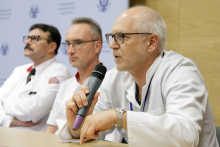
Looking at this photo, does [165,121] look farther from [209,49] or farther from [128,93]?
[209,49]

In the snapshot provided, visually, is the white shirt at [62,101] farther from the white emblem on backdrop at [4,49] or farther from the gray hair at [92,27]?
the white emblem on backdrop at [4,49]

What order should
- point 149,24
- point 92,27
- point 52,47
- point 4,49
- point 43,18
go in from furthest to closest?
point 4,49
point 43,18
point 52,47
point 92,27
point 149,24

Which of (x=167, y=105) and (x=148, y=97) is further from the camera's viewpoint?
(x=148, y=97)

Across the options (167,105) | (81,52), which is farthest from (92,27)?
(167,105)

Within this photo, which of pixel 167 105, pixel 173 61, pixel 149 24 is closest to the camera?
pixel 167 105

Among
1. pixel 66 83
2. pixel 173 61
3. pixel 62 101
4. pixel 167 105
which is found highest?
pixel 173 61

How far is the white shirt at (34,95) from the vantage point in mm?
2451

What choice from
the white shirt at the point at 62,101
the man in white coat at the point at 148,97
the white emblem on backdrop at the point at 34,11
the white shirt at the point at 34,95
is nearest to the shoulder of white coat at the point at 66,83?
the white shirt at the point at 62,101

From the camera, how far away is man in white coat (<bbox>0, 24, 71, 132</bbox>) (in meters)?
2.47

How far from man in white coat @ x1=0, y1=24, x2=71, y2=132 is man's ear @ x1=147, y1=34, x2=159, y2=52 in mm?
1408

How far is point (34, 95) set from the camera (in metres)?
2.55

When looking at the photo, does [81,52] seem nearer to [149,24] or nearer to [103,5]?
[103,5]

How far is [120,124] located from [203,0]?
2.30 metres

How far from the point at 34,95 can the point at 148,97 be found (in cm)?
152
